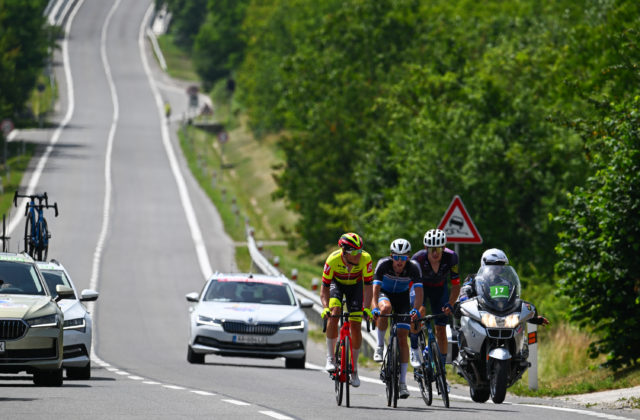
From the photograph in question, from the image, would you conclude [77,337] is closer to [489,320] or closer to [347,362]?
[347,362]

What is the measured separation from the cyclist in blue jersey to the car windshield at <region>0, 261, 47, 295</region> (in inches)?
182

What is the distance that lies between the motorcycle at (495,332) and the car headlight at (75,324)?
6256 millimetres

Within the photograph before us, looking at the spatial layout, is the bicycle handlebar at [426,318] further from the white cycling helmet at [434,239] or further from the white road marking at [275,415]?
the white road marking at [275,415]

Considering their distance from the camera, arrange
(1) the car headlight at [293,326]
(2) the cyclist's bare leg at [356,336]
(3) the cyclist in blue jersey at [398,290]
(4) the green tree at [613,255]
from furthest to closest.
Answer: (1) the car headlight at [293,326] → (4) the green tree at [613,255] → (2) the cyclist's bare leg at [356,336] → (3) the cyclist in blue jersey at [398,290]

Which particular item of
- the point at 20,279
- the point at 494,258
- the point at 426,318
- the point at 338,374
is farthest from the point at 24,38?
the point at 494,258

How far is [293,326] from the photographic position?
23094 mm

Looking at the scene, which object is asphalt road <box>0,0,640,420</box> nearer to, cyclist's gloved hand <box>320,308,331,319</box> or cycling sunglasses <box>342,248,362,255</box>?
cyclist's gloved hand <box>320,308,331,319</box>

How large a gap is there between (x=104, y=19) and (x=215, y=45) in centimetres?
3888

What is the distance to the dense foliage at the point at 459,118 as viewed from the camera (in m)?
43.8

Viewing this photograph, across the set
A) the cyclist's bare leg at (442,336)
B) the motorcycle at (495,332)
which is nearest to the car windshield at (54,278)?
the cyclist's bare leg at (442,336)

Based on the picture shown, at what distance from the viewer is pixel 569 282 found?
66.5 feet

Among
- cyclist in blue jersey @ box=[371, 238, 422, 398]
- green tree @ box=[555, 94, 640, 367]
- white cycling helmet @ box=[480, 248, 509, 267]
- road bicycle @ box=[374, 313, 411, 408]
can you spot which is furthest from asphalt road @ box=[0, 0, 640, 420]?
green tree @ box=[555, 94, 640, 367]

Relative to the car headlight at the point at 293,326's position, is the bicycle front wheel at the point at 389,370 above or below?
above

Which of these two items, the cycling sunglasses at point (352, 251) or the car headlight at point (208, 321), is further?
the car headlight at point (208, 321)
